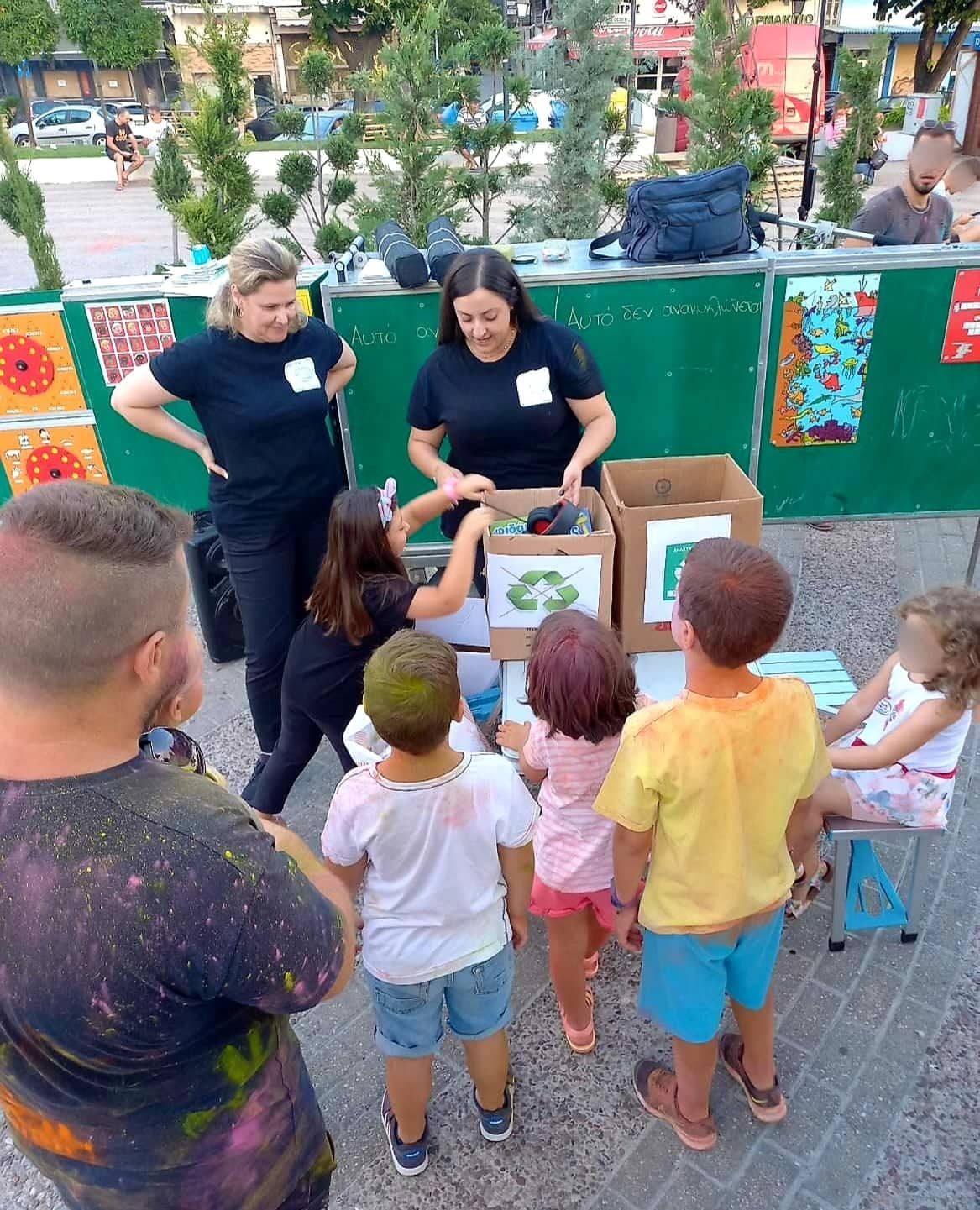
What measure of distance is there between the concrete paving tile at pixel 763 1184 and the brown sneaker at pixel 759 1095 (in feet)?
0.28

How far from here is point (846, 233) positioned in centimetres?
506

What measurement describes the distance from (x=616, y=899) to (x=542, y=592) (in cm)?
101

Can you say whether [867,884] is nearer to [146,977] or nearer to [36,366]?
[146,977]

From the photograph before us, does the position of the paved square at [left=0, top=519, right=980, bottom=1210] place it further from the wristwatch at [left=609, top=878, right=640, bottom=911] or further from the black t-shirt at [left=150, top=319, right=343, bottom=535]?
the black t-shirt at [left=150, top=319, right=343, bottom=535]

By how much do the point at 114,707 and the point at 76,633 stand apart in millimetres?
113

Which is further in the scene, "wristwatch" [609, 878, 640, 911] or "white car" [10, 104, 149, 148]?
"white car" [10, 104, 149, 148]

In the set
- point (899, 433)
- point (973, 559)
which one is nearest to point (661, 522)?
point (899, 433)

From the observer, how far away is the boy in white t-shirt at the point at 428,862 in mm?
1895

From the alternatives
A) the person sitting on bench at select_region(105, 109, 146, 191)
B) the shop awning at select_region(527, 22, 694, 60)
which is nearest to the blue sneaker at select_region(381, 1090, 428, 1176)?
the person sitting on bench at select_region(105, 109, 146, 191)

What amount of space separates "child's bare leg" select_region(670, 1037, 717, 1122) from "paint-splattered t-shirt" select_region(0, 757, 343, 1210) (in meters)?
1.24

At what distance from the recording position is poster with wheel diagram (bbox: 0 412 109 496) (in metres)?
4.62

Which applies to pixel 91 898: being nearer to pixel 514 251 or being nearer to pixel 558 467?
pixel 558 467

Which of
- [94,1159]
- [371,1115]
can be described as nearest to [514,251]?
[371,1115]

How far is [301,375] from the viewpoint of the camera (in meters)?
3.33
